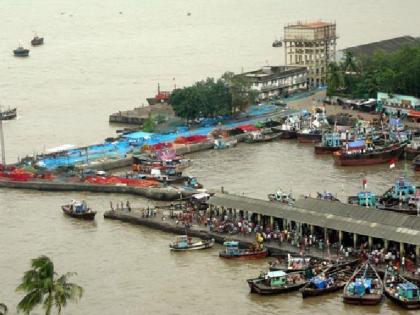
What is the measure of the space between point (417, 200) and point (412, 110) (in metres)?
14.7

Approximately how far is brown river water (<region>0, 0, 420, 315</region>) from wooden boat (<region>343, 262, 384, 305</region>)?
0.24 metres

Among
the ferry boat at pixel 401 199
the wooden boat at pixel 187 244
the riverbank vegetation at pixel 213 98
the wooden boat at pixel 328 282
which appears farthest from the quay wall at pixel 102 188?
the riverbank vegetation at pixel 213 98

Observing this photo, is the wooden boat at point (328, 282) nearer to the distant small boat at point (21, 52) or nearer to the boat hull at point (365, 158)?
the boat hull at point (365, 158)

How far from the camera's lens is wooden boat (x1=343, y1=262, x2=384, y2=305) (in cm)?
2556

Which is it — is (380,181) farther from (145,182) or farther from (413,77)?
(413,77)

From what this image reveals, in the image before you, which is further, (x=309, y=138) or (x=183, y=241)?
(x=309, y=138)

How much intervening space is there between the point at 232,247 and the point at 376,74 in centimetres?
2133

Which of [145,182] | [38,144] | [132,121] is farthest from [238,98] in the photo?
[145,182]

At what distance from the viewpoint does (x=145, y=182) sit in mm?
36562

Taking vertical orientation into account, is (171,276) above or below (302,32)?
below

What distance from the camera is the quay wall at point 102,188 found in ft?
115

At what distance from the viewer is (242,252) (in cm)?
2900

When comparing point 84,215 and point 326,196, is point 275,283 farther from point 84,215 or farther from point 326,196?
point 84,215

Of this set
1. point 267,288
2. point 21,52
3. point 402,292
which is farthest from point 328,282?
point 21,52
